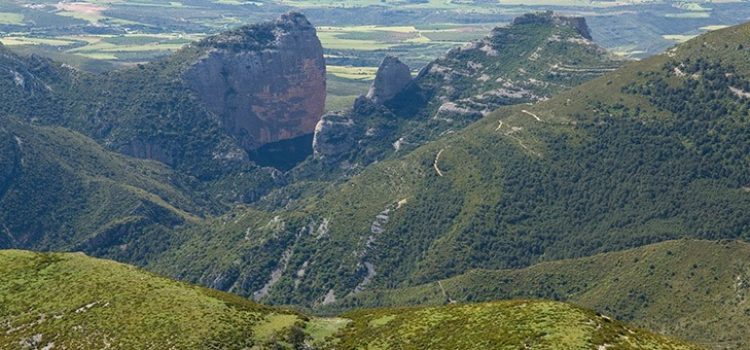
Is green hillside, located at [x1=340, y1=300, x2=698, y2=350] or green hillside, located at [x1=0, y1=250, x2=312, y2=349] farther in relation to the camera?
green hillside, located at [x1=0, y1=250, x2=312, y2=349]

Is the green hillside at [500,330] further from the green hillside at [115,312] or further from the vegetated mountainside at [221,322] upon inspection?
the green hillside at [115,312]

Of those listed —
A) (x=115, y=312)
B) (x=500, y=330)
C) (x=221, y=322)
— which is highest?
(x=500, y=330)

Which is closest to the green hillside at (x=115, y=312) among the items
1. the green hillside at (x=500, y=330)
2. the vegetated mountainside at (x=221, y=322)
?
the vegetated mountainside at (x=221, y=322)

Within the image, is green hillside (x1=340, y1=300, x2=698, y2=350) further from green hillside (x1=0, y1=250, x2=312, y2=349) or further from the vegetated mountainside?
green hillside (x1=0, y1=250, x2=312, y2=349)

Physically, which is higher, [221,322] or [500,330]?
[500,330]

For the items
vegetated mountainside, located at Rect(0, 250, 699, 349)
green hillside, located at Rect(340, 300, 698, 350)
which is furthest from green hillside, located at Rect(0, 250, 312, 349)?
green hillside, located at Rect(340, 300, 698, 350)

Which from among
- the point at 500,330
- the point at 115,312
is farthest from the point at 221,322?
the point at 500,330

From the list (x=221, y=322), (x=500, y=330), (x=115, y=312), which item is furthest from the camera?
(x=115, y=312)

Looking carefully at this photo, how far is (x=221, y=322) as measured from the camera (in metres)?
132

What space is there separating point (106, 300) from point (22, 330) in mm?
12833

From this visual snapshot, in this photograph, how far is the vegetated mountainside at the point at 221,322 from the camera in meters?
121

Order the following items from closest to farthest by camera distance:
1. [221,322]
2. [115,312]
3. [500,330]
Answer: [500,330]
[221,322]
[115,312]

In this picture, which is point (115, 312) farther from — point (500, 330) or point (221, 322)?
point (500, 330)

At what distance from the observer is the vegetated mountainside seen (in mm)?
121375
